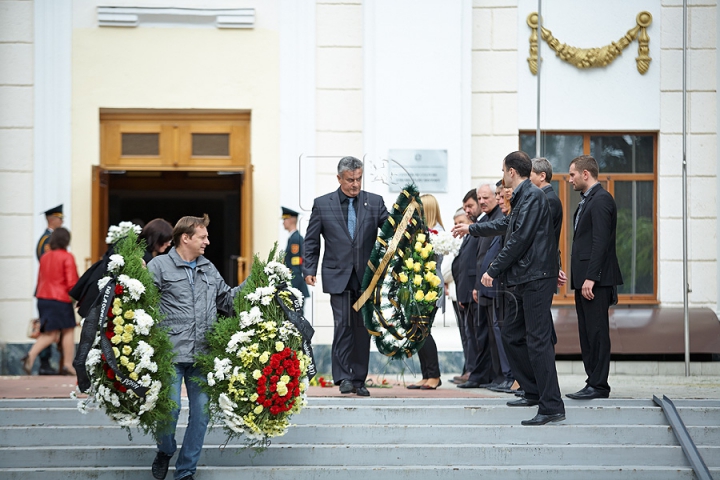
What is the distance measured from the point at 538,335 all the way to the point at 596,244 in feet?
3.86

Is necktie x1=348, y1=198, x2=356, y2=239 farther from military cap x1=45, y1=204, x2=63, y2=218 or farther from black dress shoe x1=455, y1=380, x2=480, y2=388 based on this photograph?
military cap x1=45, y1=204, x2=63, y2=218

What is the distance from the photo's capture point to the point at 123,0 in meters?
11.9

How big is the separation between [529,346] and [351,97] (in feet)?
18.4

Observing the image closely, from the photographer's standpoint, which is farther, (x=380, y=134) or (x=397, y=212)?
(x=380, y=134)

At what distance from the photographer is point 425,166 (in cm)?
1170

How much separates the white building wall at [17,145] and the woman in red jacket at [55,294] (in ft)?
2.49

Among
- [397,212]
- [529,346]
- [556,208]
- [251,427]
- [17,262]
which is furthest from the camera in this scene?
[17,262]

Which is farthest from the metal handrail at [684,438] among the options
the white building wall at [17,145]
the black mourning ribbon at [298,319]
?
the white building wall at [17,145]

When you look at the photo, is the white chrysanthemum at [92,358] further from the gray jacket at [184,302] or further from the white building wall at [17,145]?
the white building wall at [17,145]

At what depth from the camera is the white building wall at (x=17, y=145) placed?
11.7 m

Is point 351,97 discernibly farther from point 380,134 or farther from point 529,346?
point 529,346

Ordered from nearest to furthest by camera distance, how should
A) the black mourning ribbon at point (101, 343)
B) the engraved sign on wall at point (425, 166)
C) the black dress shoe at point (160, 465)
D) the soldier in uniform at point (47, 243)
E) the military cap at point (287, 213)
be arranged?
1. the black mourning ribbon at point (101, 343)
2. the black dress shoe at point (160, 465)
3. the soldier in uniform at point (47, 243)
4. the engraved sign on wall at point (425, 166)
5. the military cap at point (287, 213)

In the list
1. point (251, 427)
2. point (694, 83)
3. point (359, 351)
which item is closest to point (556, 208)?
point (359, 351)

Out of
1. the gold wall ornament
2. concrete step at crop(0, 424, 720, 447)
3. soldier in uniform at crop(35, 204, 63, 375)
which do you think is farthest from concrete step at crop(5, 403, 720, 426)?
the gold wall ornament
